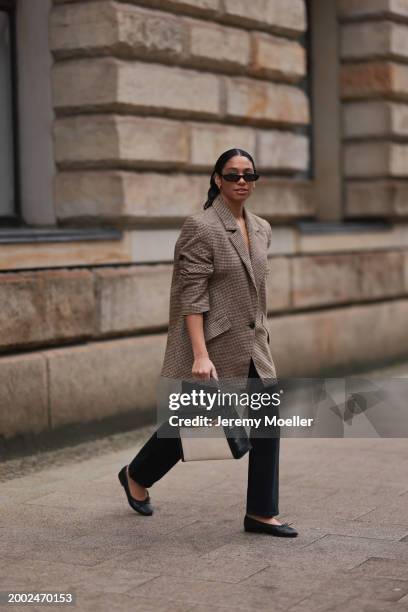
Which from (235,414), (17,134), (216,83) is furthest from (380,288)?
(235,414)

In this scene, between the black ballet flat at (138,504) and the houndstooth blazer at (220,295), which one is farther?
the black ballet flat at (138,504)

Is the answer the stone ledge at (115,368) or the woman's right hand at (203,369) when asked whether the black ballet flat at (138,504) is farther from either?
the stone ledge at (115,368)

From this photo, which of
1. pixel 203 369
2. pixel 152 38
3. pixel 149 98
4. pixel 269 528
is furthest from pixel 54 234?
pixel 269 528

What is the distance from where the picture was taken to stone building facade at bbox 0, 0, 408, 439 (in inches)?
320

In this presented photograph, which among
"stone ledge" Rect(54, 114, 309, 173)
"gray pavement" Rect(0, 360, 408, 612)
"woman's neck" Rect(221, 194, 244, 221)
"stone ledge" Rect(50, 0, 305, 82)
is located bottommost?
"gray pavement" Rect(0, 360, 408, 612)

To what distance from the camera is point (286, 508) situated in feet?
21.1

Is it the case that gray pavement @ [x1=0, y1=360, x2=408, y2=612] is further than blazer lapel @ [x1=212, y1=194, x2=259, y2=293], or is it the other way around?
blazer lapel @ [x1=212, y1=194, x2=259, y2=293]

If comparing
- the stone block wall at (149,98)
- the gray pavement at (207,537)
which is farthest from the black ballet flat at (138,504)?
the stone block wall at (149,98)

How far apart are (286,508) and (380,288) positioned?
19.3ft

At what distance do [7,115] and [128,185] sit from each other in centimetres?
96

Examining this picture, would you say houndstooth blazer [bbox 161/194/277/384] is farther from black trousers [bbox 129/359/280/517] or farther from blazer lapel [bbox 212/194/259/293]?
black trousers [bbox 129/359/280/517]

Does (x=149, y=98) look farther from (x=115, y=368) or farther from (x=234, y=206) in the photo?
(x=234, y=206)

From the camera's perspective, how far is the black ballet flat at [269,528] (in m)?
5.82

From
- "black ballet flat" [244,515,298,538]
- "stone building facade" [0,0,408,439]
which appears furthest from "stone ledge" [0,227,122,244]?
"black ballet flat" [244,515,298,538]
